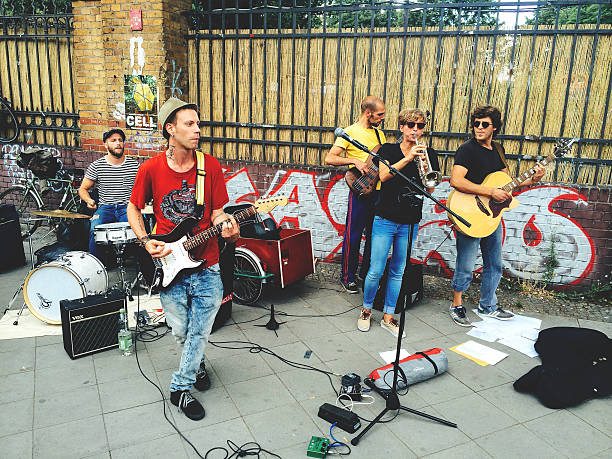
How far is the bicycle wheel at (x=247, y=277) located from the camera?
5324 mm

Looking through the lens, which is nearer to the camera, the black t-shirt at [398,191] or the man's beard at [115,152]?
the black t-shirt at [398,191]

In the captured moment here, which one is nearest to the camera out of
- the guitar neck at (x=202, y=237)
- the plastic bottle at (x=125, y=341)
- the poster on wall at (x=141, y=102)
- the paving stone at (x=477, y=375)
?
the guitar neck at (x=202, y=237)

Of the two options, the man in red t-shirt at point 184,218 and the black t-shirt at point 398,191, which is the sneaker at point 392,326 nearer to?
the black t-shirt at point 398,191

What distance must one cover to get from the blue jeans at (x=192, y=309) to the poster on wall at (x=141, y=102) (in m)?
4.45

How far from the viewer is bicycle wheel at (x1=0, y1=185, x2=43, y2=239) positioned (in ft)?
26.4

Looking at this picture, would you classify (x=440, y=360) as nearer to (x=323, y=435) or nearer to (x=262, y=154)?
(x=323, y=435)

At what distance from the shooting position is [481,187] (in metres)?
4.86

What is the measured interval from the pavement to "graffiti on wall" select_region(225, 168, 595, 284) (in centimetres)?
177

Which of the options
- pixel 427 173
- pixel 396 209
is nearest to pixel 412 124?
pixel 427 173

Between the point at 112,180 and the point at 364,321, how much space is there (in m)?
3.70

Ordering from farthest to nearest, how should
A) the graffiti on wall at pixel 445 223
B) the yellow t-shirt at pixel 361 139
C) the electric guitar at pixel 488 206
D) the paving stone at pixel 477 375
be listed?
the graffiti on wall at pixel 445 223
the yellow t-shirt at pixel 361 139
the electric guitar at pixel 488 206
the paving stone at pixel 477 375

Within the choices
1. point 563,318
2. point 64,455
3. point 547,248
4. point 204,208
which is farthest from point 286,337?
point 547,248

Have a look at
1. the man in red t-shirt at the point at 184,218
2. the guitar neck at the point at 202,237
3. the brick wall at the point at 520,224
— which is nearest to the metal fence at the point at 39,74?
the brick wall at the point at 520,224

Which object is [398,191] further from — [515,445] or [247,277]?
[515,445]
